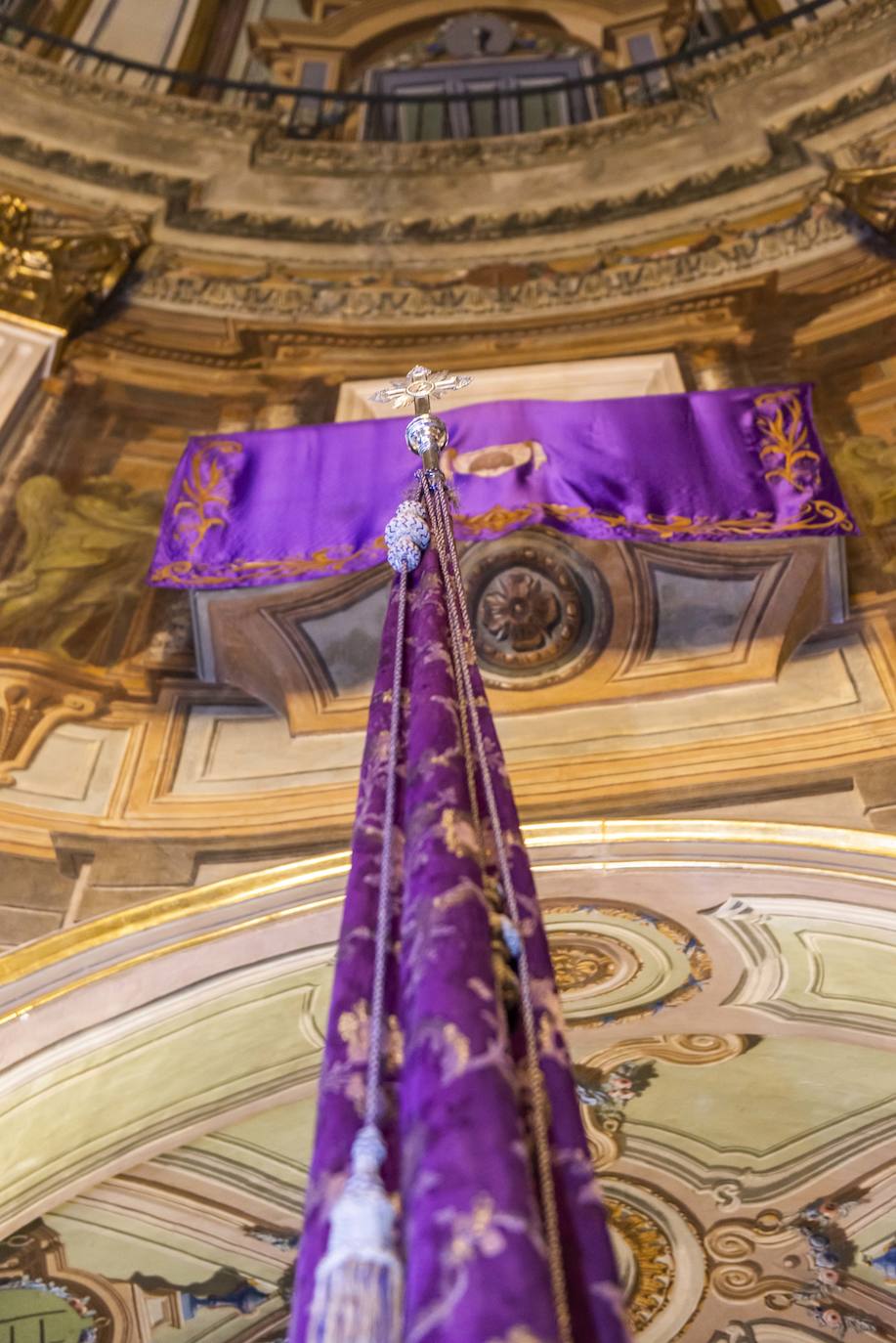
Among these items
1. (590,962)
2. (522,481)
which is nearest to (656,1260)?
(590,962)

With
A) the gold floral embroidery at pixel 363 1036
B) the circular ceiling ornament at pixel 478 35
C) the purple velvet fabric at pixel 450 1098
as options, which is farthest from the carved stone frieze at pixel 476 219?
the gold floral embroidery at pixel 363 1036

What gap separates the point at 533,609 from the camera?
18.4 ft

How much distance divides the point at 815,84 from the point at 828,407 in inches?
133

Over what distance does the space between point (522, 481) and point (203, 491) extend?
155 centimetres

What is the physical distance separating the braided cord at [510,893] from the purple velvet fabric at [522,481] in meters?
1.87

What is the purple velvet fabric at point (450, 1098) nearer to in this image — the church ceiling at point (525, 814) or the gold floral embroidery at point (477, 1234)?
the gold floral embroidery at point (477, 1234)

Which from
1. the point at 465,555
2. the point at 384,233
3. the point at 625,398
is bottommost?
the point at 465,555

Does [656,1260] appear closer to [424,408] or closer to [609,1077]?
[609,1077]

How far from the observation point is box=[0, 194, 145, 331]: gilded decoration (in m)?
7.19

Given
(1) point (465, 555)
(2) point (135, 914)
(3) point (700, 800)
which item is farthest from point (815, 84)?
(2) point (135, 914)

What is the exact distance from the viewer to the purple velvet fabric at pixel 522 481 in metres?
5.63

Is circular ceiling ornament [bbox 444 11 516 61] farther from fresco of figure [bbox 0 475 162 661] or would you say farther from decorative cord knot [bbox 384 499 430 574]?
decorative cord knot [bbox 384 499 430 574]

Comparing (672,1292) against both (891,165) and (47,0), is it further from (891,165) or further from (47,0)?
(47,0)

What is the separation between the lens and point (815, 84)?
858 cm
